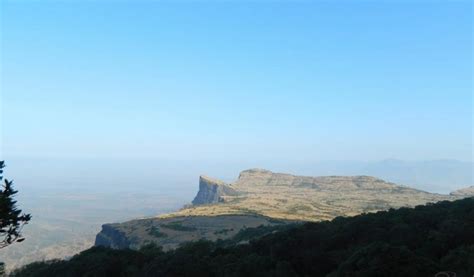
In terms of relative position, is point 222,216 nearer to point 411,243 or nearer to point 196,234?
point 196,234

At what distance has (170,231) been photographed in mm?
100250

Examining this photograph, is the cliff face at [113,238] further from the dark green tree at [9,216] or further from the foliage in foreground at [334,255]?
the dark green tree at [9,216]

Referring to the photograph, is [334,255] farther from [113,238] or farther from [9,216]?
[113,238]

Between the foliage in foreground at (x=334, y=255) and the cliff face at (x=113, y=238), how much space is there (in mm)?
39563

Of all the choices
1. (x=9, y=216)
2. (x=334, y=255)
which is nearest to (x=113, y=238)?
(x=334, y=255)

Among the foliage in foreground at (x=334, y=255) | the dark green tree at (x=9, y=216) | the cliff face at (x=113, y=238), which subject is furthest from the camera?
the cliff face at (x=113, y=238)

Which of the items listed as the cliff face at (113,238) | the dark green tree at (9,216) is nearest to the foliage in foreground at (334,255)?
the dark green tree at (9,216)

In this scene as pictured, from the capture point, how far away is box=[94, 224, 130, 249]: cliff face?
98.4 metres

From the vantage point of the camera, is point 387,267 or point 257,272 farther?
point 257,272

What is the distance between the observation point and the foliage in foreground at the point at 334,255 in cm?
2586

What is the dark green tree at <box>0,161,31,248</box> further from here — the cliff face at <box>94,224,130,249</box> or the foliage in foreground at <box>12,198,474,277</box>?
the cliff face at <box>94,224,130,249</box>

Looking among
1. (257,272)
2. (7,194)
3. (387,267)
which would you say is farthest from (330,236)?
(7,194)

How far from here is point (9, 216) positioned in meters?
19.7

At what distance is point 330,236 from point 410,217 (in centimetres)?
1301
